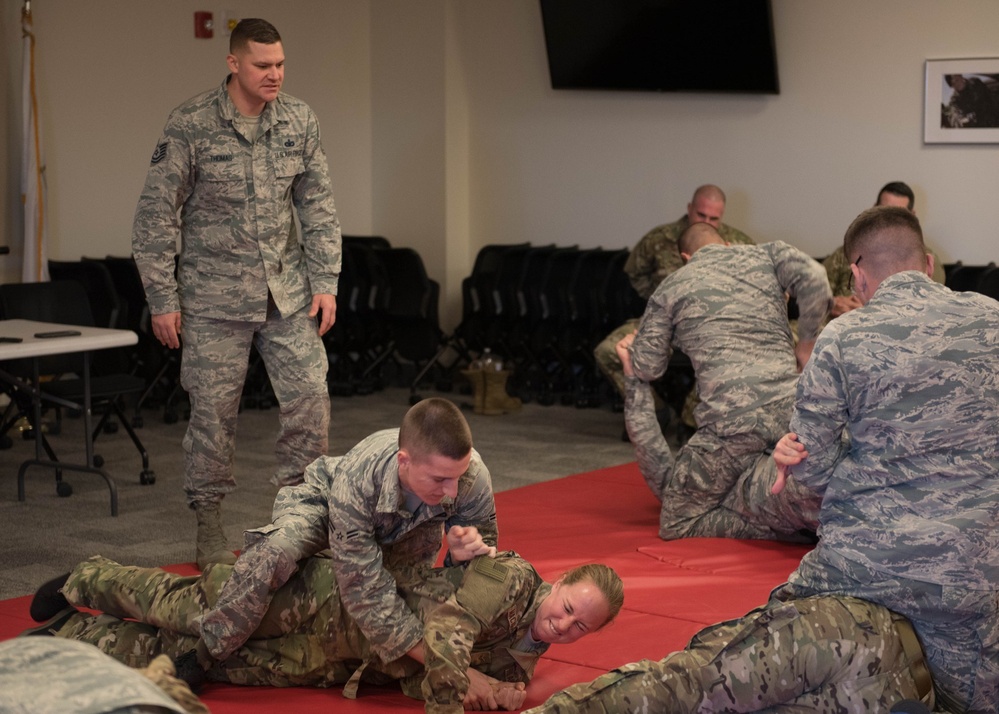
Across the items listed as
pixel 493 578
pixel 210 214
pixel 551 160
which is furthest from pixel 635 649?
pixel 551 160

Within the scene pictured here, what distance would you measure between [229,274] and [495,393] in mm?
3735

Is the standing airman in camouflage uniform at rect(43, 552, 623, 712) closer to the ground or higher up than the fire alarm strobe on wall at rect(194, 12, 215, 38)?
closer to the ground

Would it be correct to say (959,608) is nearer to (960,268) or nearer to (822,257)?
(960,268)

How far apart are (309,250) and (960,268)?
4166 mm

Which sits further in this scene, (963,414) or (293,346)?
(293,346)

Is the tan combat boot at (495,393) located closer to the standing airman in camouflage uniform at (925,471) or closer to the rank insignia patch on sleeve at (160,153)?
the rank insignia patch on sleeve at (160,153)

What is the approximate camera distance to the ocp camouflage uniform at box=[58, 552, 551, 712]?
3299 millimetres

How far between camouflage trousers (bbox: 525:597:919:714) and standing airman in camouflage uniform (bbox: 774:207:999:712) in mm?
119

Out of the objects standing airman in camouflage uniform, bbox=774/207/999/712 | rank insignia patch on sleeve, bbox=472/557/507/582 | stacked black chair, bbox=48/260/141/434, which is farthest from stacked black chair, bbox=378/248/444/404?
standing airman in camouflage uniform, bbox=774/207/999/712

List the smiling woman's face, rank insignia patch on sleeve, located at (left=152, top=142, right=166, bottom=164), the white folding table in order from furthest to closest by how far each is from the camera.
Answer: the white folding table
rank insignia patch on sleeve, located at (left=152, top=142, right=166, bottom=164)
the smiling woman's face

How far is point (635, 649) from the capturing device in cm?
372

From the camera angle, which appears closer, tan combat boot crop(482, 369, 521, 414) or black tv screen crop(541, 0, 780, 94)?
tan combat boot crop(482, 369, 521, 414)

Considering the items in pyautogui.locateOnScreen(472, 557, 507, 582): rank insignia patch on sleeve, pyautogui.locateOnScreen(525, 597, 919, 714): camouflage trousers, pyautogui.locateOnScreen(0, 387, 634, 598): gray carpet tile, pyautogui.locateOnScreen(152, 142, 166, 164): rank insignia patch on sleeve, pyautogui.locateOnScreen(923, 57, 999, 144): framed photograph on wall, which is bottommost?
pyautogui.locateOnScreen(0, 387, 634, 598): gray carpet tile

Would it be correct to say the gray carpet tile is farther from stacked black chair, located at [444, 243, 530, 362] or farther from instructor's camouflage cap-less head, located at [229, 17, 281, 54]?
instructor's camouflage cap-less head, located at [229, 17, 281, 54]
